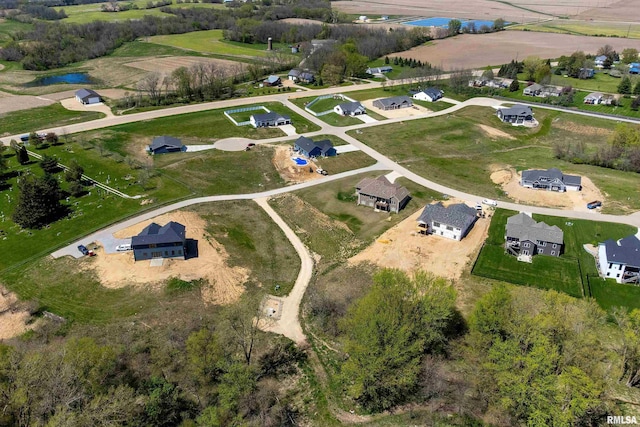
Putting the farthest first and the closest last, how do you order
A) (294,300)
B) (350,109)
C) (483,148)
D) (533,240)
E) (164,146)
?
(350,109), (483,148), (164,146), (533,240), (294,300)

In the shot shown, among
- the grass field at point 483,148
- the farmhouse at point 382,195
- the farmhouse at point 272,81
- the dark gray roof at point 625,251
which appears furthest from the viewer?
the farmhouse at point 272,81

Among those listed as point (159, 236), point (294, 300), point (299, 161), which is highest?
point (159, 236)

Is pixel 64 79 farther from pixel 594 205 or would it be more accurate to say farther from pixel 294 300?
pixel 594 205

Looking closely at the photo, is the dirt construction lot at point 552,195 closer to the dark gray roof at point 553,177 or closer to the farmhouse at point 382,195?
the dark gray roof at point 553,177

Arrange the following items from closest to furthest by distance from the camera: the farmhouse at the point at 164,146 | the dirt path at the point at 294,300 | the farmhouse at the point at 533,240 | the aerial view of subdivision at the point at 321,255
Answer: the aerial view of subdivision at the point at 321,255 → the dirt path at the point at 294,300 → the farmhouse at the point at 533,240 → the farmhouse at the point at 164,146

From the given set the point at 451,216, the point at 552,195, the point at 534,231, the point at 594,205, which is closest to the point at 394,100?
the point at 552,195

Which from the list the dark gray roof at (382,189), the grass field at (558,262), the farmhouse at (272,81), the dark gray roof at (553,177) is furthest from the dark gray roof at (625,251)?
the farmhouse at (272,81)

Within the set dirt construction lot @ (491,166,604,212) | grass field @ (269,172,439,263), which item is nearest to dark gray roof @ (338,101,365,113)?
grass field @ (269,172,439,263)

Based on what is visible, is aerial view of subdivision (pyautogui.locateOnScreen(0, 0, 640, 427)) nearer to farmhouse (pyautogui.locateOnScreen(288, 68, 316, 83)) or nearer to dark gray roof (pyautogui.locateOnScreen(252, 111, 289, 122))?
dark gray roof (pyautogui.locateOnScreen(252, 111, 289, 122))
